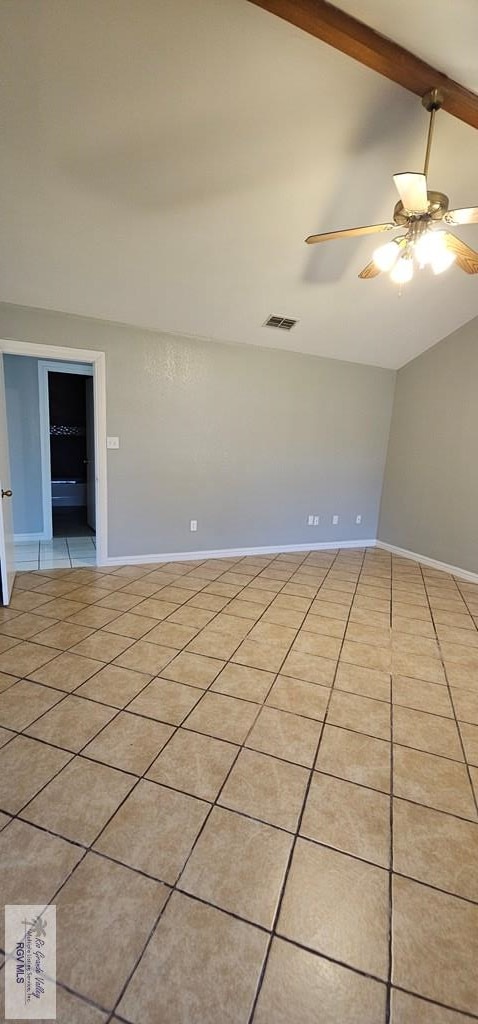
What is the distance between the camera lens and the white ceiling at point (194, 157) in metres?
1.70

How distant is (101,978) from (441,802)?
123 cm

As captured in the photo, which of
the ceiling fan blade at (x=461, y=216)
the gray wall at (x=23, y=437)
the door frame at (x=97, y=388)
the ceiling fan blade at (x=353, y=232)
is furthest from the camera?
the gray wall at (x=23, y=437)

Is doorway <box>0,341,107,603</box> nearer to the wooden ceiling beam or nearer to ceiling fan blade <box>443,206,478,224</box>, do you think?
the wooden ceiling beam

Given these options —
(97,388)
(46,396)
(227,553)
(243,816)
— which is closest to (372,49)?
(97,388)

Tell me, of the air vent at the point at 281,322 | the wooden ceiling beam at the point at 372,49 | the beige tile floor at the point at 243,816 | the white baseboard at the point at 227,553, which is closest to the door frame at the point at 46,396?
the white baseboard at the point at 227,553

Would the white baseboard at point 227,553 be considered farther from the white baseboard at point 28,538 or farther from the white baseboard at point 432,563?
the white baseboard at point 28,538

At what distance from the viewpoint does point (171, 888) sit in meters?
1.18

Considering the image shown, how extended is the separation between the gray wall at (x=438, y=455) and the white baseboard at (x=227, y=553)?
650mm

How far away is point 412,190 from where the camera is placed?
172cm

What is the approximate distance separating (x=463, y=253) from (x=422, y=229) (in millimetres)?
293

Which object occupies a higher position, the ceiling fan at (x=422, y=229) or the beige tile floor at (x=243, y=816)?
the ceiling fan at (x=422, y=229)

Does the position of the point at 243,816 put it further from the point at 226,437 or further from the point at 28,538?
the point at 28,538

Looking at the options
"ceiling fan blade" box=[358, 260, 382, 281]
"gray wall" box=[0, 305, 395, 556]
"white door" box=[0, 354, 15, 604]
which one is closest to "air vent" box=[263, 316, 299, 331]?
"gray wall" box=[0, 305, 395, 556]

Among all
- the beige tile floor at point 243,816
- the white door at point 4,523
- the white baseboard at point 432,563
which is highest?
the white door at point 4,523
